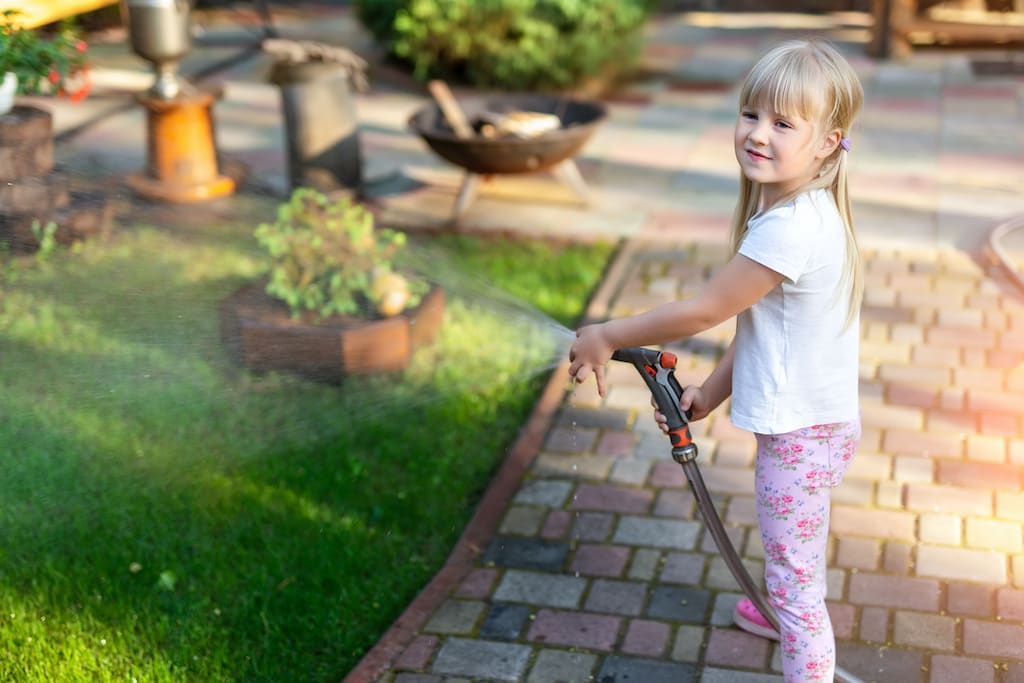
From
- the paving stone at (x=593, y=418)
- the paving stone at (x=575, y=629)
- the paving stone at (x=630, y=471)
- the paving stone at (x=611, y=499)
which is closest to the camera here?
the paving stone at (x=575, y=629)

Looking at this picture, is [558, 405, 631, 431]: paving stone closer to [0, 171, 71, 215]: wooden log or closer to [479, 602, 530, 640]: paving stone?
[479, 602, 530, 640]: paving stone

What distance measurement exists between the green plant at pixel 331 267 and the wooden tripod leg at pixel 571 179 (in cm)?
219

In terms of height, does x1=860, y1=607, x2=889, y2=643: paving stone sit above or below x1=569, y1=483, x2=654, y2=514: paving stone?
above

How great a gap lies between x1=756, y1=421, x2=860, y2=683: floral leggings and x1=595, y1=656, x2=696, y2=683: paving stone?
14.5 inches

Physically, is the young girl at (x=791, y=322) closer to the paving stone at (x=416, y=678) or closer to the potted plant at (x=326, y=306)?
the paving stone at (x=416, y=678)

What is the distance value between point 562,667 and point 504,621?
27cm

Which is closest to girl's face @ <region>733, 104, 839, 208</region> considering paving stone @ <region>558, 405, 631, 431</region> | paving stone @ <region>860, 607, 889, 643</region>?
paving stone @ <region>860, 607, 889, 643</region>

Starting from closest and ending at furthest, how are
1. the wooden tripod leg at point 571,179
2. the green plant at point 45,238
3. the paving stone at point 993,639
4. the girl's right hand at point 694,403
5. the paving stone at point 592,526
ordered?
1. the girl's right hand at point 694,403
2. the paving stone at point 993,639
3. the paving stone at point 592,526
4. the green plant at point 45,238
5. the wooden tripod leg at point 571,179

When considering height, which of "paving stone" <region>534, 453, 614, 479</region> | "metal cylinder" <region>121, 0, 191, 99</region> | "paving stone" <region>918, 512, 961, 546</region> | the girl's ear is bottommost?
"paving stone" <region>534, 453, 614, 479</region>

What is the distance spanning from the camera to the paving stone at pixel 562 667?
3088 millimetres

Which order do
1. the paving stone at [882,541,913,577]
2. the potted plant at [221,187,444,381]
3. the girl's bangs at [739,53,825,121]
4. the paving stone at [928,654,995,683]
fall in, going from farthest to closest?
the potted plant at [221,187,444,381] → the paving stone at [882,541,913,577] → the paving stone at [928,654,995,683] → the girl's bangs at [739,53,825,121]

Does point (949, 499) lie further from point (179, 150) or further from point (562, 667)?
point (179, 150)

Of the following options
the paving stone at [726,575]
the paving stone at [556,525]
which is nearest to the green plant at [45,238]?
the paving stone at [556,525]

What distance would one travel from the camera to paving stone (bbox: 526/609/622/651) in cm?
323
